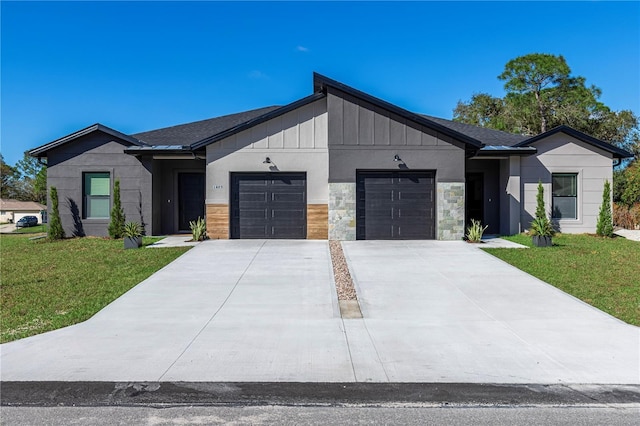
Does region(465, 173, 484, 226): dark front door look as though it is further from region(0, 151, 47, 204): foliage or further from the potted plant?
region(0, 151, 47, 204): foliage

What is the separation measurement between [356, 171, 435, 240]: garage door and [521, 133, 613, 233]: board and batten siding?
455cm

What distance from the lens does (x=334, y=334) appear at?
19.5ft

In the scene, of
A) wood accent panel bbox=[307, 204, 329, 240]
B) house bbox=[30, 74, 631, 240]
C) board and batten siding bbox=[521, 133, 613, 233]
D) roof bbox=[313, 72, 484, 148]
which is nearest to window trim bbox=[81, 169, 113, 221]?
house bbox=[30, 74, 631, 240]

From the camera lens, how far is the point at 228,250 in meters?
12.3

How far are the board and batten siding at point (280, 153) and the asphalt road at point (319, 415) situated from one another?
10.6m

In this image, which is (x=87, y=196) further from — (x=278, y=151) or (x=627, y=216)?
(x=627, y=216)

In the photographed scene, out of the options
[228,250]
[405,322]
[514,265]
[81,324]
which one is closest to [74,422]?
[81,324]

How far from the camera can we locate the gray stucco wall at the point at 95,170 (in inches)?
620

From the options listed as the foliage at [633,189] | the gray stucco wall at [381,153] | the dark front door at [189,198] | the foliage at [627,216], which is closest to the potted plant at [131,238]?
the dark front door at [189,198]

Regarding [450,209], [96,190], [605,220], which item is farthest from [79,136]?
[605,220]

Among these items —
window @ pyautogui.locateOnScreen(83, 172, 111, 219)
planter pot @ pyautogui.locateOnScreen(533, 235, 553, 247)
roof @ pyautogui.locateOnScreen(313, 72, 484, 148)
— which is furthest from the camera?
window @ pyautogui.locateOnScreen(83, 172, 111, 219)

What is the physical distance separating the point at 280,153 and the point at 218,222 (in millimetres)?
3028

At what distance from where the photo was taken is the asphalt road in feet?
11.7

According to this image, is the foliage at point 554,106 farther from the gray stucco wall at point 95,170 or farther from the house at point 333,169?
the gray stucco wall at point 95,170
